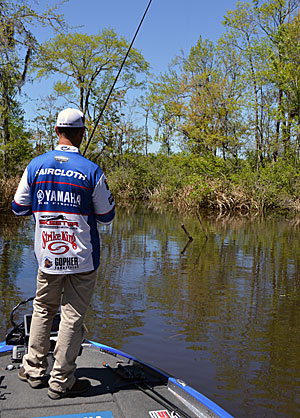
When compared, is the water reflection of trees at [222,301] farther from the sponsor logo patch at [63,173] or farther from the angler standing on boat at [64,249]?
the sponsor logo patch at [63,173]

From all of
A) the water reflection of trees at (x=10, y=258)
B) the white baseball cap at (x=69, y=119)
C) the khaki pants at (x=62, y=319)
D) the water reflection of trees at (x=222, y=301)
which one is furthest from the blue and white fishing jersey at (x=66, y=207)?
the water reflection of trees at (x=10, y=258)

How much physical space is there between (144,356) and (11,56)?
42.0ft

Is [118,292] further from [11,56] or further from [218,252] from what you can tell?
[11,56]

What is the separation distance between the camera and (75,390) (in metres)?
3.21

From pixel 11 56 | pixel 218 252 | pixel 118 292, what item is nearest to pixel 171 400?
pixel 118 292

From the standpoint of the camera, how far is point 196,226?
19.1 m

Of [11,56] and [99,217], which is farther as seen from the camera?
[11,56]

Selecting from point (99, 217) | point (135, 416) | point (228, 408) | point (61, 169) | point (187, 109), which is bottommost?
point (228, 408)

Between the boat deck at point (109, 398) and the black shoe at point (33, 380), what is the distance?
30 millimetres

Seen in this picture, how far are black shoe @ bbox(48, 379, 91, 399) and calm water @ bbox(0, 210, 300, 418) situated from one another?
1444 mm

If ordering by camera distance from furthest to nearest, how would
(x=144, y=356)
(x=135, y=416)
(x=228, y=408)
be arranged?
1. (x=144, y=356)
2. (x=228, y=408)
3. (x=135, y=416)

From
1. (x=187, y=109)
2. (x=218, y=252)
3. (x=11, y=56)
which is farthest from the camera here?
(x=187, y=109)

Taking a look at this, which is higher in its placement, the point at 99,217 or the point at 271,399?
the point at 99,217

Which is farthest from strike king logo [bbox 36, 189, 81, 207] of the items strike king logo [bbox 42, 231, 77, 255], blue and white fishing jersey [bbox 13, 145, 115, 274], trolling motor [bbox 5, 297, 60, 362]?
trolling motor [bbox 5, 297, 60, 362]
